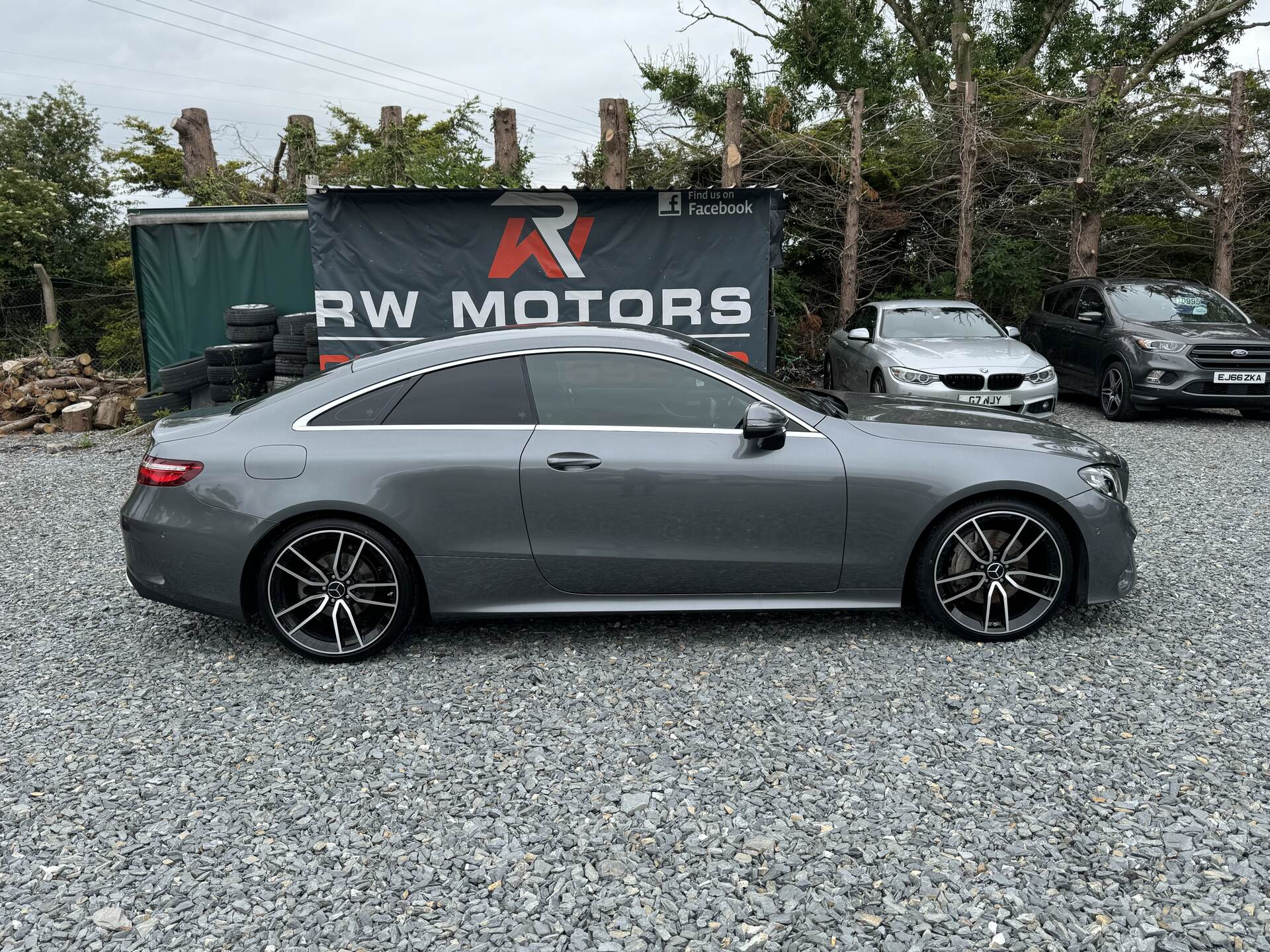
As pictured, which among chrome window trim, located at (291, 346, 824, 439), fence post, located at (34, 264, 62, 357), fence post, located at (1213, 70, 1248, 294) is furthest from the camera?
fence post, located at (34, 264, 62, 357)

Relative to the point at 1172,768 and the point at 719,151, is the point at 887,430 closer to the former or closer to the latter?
the point at 1172,768

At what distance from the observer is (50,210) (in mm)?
22672

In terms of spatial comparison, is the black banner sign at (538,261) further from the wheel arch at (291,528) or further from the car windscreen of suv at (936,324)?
the wheel arch at (291,528)

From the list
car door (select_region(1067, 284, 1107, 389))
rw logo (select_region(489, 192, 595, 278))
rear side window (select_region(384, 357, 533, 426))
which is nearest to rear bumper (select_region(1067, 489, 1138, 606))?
rear side window (select_region(384, 357, 533, 426))

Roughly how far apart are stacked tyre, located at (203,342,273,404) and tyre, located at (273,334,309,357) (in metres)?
0.31

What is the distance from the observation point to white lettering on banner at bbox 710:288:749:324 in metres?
9.68

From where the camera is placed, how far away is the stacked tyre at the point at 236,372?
1065cm

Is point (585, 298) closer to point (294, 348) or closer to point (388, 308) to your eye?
point (388, 308)

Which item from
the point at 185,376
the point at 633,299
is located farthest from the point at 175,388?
the point at 633,299

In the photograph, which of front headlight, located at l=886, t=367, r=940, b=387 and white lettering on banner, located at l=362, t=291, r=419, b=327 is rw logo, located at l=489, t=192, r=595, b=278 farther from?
front headlight, located at l=886, t=367, r=940, b=387

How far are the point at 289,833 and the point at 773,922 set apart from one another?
150cm

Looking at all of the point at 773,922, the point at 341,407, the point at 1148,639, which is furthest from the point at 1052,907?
the point at 341,407

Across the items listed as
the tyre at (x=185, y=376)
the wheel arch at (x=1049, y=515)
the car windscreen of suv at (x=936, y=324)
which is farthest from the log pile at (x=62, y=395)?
the wheel arch at (x=1049, y=515)

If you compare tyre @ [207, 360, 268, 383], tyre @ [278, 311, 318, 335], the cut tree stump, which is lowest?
the cut tree stump
